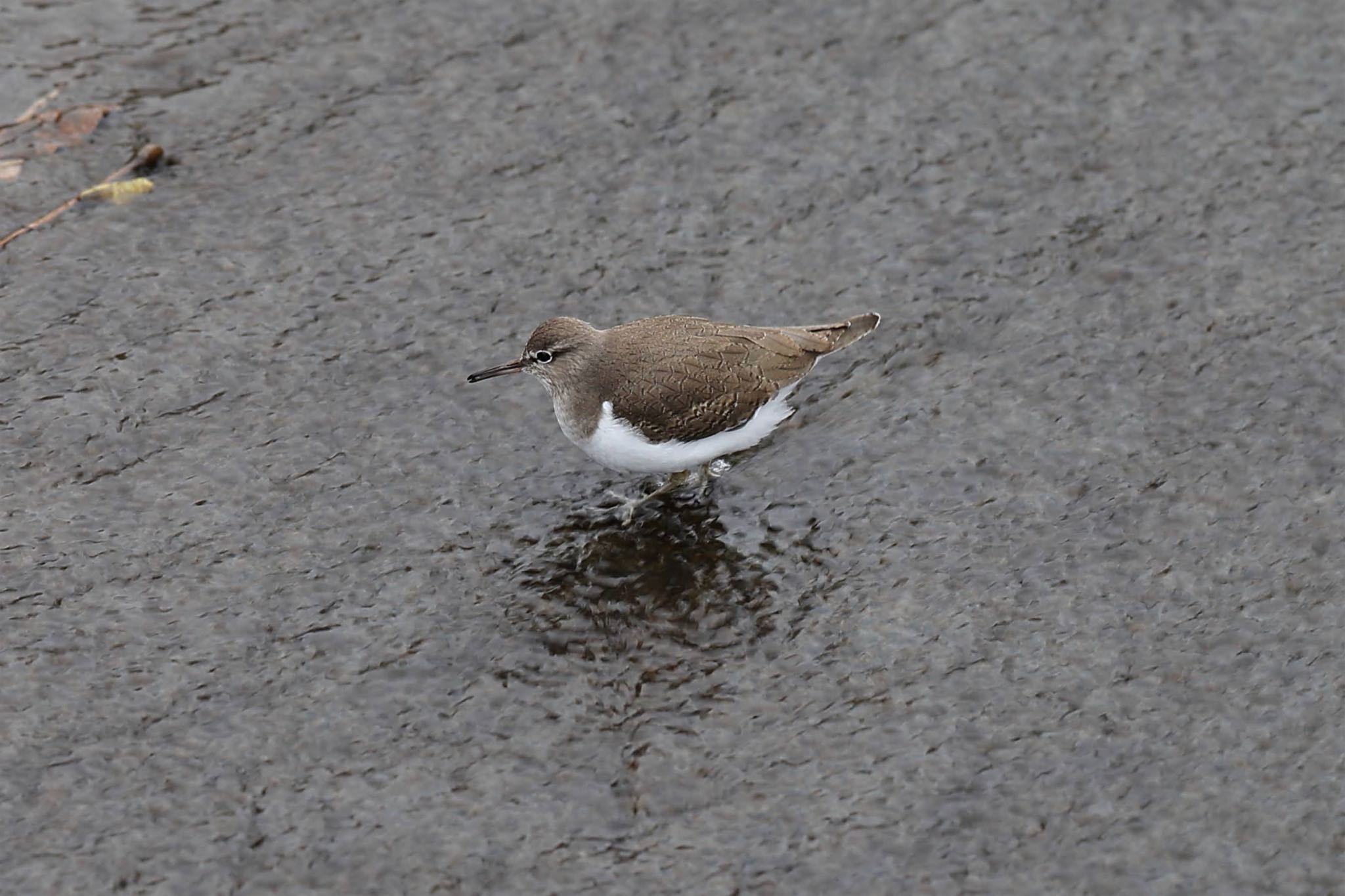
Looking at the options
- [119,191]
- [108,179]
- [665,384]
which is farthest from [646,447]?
[108,179]

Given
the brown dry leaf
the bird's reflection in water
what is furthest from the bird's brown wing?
the brown dry leaf

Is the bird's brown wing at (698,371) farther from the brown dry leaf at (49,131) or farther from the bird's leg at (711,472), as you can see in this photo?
the brown dry leaf at (49,131)

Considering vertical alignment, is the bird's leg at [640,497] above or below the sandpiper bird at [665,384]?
below

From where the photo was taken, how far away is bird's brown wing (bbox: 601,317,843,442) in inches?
356

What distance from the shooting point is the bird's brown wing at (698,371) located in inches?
356

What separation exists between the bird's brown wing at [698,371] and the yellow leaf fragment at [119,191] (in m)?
4.12

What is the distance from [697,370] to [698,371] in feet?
0.06

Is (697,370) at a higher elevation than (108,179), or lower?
lower

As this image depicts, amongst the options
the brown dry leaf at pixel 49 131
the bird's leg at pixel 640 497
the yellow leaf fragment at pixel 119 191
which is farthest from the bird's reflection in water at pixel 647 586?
the brown dry leaf at pixel 49 131

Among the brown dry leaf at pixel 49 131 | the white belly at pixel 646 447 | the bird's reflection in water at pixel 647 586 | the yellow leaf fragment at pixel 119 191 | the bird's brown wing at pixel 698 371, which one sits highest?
the brown dry leaf at pixel 49 131

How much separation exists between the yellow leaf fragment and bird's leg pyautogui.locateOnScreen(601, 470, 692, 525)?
14.3ft

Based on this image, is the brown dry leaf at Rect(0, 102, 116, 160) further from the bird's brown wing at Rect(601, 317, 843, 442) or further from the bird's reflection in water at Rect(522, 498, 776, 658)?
the bird's reflection in water at Rect(522, 498, 776, 658)

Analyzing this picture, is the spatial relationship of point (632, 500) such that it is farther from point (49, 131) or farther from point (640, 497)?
point (49, 131)

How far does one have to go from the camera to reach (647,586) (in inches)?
360
